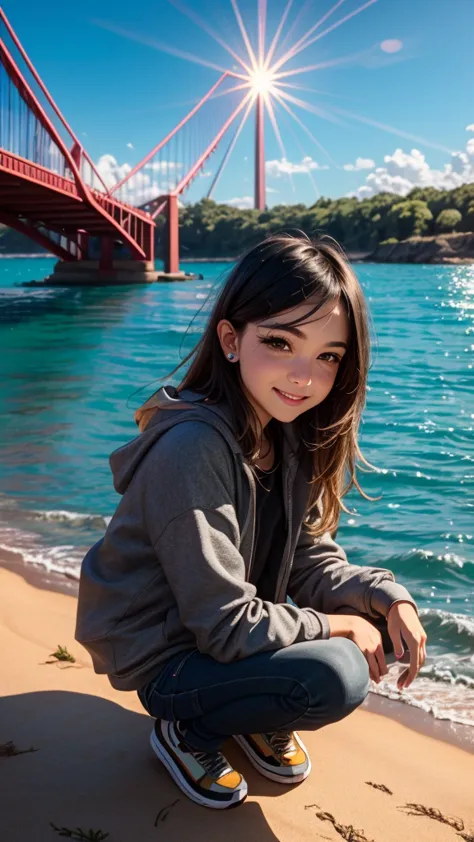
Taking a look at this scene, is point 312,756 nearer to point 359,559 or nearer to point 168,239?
point 359,559

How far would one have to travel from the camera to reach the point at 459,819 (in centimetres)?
156

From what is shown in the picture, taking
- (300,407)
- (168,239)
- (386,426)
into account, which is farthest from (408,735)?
(168,239)

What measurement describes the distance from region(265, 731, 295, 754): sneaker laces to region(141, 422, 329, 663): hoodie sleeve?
1.05 ft

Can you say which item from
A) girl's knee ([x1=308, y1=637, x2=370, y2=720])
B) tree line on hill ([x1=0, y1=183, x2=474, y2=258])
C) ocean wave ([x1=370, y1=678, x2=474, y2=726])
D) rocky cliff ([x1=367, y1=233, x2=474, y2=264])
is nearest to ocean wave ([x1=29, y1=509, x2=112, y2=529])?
ocean wave ([x1=370, y1=678, x2=474, y2=726])

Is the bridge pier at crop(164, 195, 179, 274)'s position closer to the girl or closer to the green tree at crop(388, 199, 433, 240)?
the green tree at crop(388, 199, 433, 240)

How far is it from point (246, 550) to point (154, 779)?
0.45 meters

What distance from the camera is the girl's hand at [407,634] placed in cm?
155

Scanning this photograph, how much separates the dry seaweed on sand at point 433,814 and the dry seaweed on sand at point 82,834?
1.82ft

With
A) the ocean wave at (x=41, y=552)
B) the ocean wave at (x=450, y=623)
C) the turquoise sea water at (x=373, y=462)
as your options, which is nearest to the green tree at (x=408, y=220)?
the turquoise sea water at (x=373, y=462)

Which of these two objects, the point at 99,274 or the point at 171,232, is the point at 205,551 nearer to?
the point at 99,274

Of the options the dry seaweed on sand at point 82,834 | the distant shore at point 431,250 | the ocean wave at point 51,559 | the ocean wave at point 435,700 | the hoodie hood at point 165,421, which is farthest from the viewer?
the distant shore at point 431,250

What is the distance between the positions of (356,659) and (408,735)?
0.62 meters

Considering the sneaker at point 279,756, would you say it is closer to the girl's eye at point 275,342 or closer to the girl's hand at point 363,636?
the girl's hand at point 363,636

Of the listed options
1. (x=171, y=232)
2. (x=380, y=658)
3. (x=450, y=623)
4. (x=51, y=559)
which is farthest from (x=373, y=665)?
(x=171, y=232)
